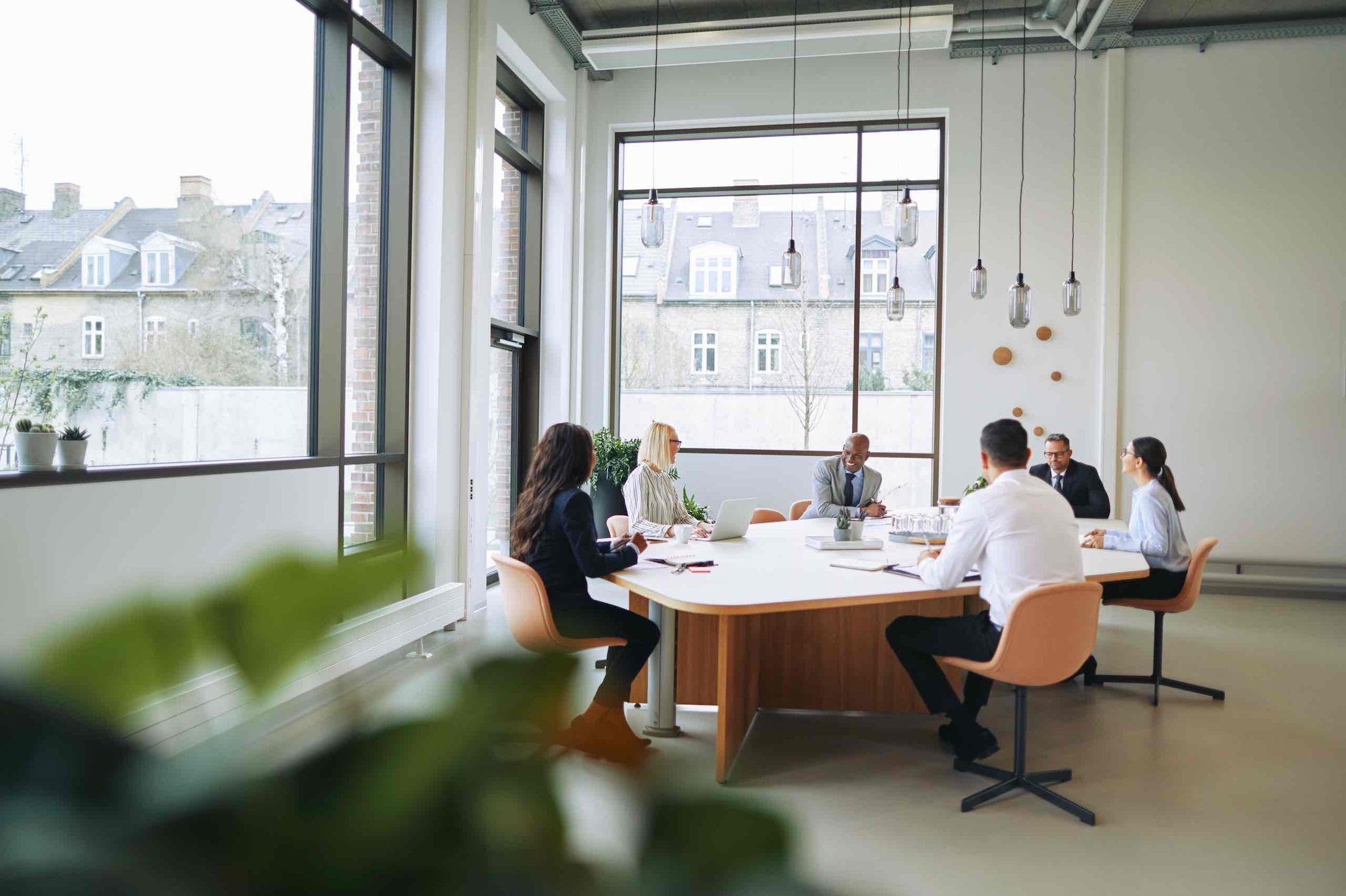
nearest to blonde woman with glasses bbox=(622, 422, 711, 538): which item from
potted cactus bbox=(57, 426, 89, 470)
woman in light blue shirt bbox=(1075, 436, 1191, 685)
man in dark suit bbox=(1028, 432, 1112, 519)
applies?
woman in light blue shirt bbox=(1075, 436, 1191, 685)

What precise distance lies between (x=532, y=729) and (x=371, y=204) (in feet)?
18.0

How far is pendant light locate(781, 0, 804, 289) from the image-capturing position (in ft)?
16.0

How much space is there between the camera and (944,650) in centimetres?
353

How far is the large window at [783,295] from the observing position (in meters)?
7.78

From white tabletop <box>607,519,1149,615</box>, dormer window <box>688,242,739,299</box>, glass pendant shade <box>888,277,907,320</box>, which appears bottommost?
white tabletop <box>607,519,1149,615</box>

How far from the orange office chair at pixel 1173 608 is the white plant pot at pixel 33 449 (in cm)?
446

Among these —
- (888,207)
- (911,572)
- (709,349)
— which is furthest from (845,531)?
(888,207)

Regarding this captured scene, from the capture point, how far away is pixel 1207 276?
717 centimetres

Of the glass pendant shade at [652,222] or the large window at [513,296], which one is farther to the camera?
the large window at [513,296]

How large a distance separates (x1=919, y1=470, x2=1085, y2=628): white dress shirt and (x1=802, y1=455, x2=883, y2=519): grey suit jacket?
2407 millimetres

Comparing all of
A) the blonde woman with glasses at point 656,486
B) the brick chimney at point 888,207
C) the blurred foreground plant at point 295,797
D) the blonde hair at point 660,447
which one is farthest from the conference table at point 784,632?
the brick chimney at point 888,207

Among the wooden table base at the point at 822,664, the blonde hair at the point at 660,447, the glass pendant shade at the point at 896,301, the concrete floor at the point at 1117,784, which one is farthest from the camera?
the glass pendant shade at the point at 896,301

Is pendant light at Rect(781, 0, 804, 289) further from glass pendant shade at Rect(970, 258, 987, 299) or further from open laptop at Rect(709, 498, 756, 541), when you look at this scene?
open laptop at Rect(709, 498, 756, 541)

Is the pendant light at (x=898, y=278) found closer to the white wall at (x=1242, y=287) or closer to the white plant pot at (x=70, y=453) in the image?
the white wall at (x=1242, y=287)
